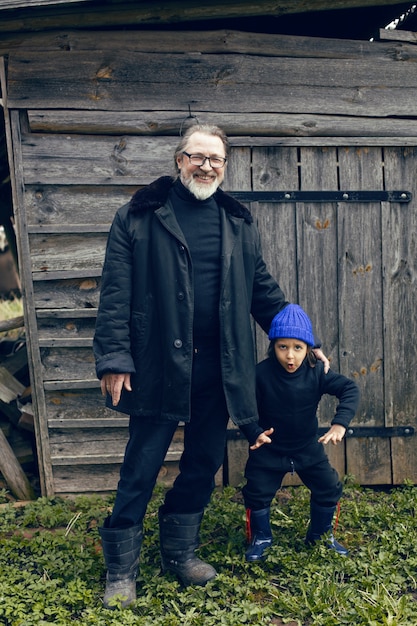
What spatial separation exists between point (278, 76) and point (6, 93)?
1.80 metres

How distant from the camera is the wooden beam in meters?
4.15

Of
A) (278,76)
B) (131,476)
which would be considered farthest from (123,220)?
(278,76)

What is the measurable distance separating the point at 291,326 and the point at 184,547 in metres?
1.30

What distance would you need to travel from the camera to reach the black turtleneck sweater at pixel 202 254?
3.29m

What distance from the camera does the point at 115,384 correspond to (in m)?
3.16

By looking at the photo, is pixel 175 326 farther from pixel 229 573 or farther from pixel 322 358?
pixel 229 573

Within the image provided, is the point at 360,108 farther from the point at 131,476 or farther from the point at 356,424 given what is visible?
the point at 131,476

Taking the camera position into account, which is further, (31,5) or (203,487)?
(31,5)

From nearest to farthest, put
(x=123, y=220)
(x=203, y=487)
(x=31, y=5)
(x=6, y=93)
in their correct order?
(x=123, y=220) < (x=203, y=487) < (x=31, y=5) < (x=6, y=93)

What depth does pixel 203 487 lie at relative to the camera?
3.53 metres

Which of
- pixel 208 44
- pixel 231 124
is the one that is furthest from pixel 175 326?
pixel 208 44

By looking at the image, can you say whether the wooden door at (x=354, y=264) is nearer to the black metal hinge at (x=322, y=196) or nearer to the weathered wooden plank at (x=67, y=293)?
the black metal hinge at (x=322, y=196)

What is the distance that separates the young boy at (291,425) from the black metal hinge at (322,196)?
1.20 m

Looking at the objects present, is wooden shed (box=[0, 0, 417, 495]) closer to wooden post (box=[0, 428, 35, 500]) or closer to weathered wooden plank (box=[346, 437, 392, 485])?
weathered wooden plank (box=[346, 437, 392, 485])
